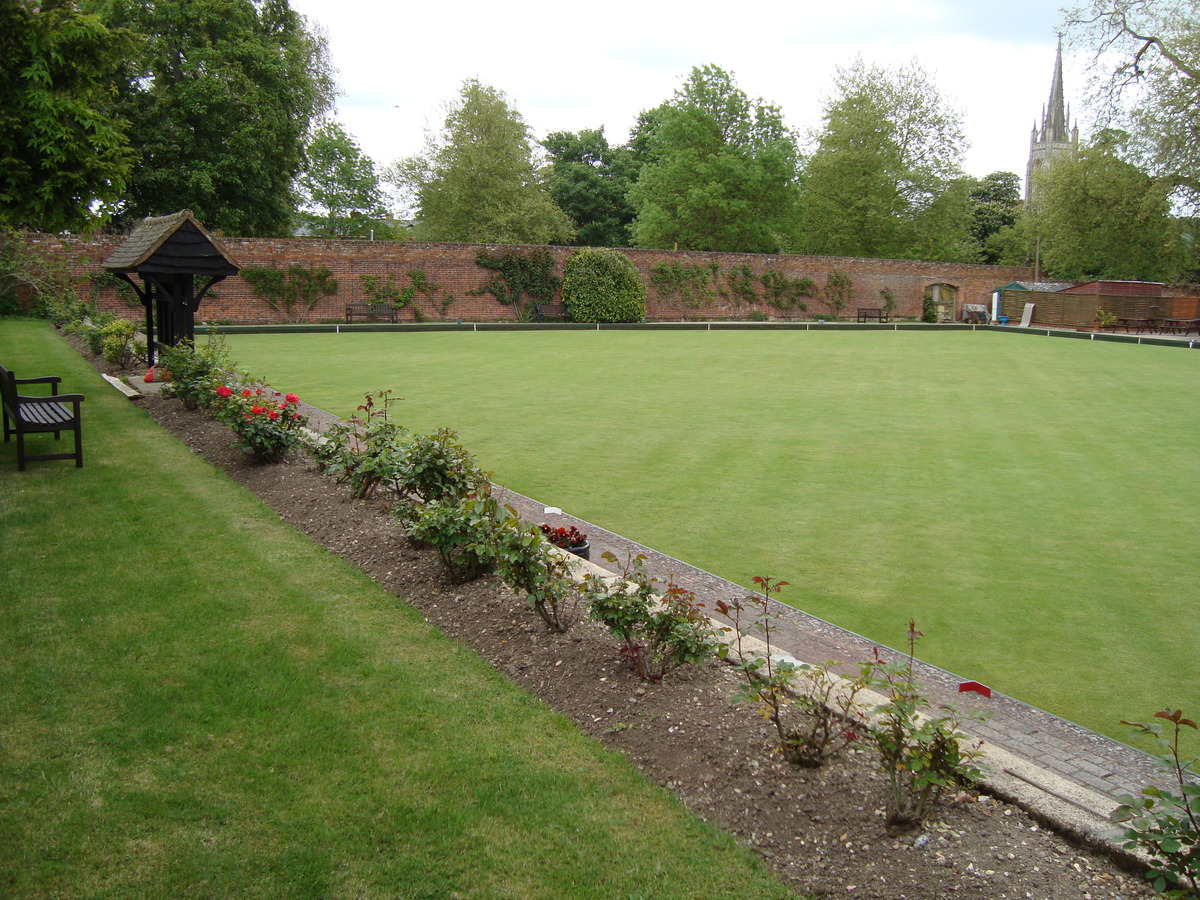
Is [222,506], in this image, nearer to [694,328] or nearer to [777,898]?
[777,898]

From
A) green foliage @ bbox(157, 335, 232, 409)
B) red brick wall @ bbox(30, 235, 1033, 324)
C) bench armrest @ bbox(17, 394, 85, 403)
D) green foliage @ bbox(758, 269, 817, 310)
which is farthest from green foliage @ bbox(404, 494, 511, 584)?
green foliage @ bbox(758, 269, 817, 310)

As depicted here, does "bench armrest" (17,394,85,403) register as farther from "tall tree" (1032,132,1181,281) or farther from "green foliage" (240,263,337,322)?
"tall tree" (1032,132,1181,281)

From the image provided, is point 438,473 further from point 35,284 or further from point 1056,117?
point 1056,117

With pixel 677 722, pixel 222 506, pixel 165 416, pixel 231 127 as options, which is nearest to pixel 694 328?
pixel 231 127

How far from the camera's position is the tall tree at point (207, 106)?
2603cm

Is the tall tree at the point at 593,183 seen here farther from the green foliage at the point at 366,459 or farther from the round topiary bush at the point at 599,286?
the green foliage at the point at 366,459

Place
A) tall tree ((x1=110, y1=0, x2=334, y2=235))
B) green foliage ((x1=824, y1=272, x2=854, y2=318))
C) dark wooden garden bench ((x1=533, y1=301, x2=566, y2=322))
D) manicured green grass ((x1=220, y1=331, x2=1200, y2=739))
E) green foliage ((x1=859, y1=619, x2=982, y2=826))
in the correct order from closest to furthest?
green foliage ((x1=859, y1=619, x2=982, y2=826))
manicured green grass ((x1=220, y1=331, x2=1200, y2=739))
tall tree ((x1=110, y1=0, x2=334, y2=235))
dark wooden garden bench ((x1=533, y1=301, x2=566, y2=322))
green foliage ((x1=824, y1=272, x2=854, y2=318))

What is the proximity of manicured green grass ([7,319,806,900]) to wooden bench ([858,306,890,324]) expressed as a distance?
3517 centimetres

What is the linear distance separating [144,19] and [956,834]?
3174cm

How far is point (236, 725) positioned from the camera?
3230mm

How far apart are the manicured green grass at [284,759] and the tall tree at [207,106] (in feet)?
83.4

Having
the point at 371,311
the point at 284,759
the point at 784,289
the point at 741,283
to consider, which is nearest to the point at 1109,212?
the point at 784,289

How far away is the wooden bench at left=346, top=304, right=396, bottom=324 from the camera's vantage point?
90.3 ft

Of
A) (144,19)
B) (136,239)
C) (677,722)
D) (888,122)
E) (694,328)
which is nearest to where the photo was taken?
(677,722)
